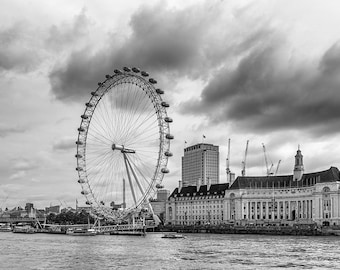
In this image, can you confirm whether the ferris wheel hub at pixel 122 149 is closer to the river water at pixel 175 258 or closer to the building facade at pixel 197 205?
the river water at pixel 175 258

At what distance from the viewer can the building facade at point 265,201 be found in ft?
414

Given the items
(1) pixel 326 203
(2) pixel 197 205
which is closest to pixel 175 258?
(1) pixel 326 203

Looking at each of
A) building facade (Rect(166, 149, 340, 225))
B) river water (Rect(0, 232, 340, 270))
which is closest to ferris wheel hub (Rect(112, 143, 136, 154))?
river water (Rect(0, 232, 340, 270))

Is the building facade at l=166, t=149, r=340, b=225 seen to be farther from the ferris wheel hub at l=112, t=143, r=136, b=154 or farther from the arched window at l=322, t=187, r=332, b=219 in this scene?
the ferris wheel hub at l=112, t=143, r=136, b=154

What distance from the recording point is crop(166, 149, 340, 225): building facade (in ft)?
414

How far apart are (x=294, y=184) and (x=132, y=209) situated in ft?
208

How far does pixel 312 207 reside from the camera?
129500 mm

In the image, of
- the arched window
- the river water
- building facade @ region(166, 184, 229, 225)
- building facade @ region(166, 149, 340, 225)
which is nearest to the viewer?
the river water

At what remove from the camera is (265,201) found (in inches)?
5615

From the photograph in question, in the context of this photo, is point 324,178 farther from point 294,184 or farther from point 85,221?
point 85,221

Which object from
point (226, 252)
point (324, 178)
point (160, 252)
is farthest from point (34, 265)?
point (324, 178)

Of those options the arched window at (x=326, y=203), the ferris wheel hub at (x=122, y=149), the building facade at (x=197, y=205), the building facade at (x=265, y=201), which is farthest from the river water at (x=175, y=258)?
the building facade at (x=197, y=205)

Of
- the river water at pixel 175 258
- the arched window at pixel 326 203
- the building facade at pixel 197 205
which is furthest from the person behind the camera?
the building facade at pixel 197 205

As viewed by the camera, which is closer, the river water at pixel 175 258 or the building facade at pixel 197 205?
→ the river water at pixel 175 258
